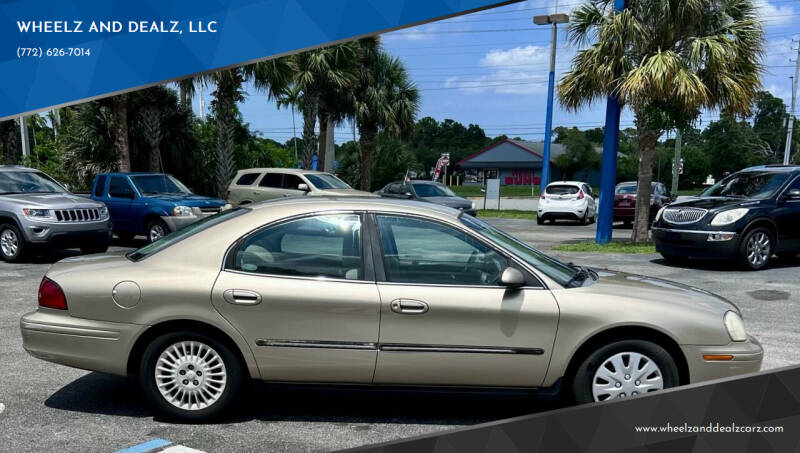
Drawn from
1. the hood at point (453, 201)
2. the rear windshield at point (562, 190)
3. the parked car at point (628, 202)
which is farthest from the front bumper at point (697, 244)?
the rear windshield at point (562, 190)

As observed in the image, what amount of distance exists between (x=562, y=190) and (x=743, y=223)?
1342 cm

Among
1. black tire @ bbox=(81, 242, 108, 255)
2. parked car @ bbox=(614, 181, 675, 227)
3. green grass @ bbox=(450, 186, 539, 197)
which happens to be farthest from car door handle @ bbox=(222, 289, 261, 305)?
green grass @ bbox=(450, 186, 539, 197)

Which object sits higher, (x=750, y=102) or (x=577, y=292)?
(x=750, y=102)

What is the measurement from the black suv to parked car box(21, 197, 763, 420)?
23.2 feet

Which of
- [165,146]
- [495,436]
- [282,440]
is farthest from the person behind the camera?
[165,146]

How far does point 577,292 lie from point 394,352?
1.22 metres

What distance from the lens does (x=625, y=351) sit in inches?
160

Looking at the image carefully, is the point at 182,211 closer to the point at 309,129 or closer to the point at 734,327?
the point at 734,327

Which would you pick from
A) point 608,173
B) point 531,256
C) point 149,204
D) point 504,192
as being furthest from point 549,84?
point 504,192

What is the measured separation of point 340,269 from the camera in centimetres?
423

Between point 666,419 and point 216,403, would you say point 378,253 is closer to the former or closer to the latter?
point 216,403

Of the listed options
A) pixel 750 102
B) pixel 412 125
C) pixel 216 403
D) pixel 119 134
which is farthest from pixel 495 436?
pixel 412 125

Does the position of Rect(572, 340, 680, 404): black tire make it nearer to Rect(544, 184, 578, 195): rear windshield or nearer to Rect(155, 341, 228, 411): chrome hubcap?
Rect(155, 341, 228, 411): chrome hubcap

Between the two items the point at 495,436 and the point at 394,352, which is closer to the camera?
the point at 495,436
